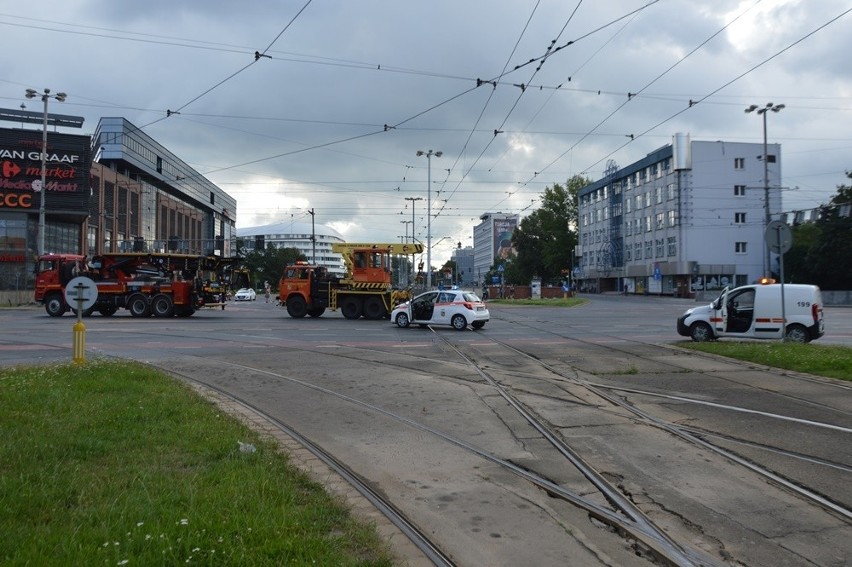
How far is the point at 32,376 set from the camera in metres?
9.73

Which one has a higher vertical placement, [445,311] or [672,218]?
[672,218]

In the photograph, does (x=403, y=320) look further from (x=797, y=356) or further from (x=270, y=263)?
(x=270, y=263)

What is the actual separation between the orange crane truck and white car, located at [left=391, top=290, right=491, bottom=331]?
4.53 meters

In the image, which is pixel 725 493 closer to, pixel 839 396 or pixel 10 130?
pixel 839 396

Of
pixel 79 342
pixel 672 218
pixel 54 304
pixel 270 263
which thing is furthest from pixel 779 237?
pixel 270 263

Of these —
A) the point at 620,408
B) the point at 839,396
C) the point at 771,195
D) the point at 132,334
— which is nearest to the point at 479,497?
the point at 620,408

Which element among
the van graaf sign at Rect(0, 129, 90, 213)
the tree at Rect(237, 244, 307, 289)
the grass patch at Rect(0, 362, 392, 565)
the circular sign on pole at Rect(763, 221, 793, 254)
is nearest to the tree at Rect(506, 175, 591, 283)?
the tree at Rect(237, 244, 307, 289)

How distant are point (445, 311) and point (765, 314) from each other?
A: 11561 millimetres

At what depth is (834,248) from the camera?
186ft

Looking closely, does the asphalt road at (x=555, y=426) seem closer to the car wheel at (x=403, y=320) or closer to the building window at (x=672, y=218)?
the car wheel at (x=403, y=320)

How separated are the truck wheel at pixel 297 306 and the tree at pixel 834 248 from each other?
46962 millimetres

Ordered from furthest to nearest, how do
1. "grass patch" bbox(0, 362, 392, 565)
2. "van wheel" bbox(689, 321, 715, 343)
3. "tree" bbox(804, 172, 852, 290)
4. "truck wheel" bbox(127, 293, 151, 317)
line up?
1. "tree" bbox(804, 172, 852, 290)
2. "truck wheel" bbox(127, 293, 151, 317)
3. "van wheel" bbox(689, 321, 715, 343)
4. "grass patch" bbox(0, 362, 392, 565)

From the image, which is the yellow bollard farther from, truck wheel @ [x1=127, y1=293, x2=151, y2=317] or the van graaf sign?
the van graaf sign

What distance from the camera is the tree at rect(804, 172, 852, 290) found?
55844 millimetres
